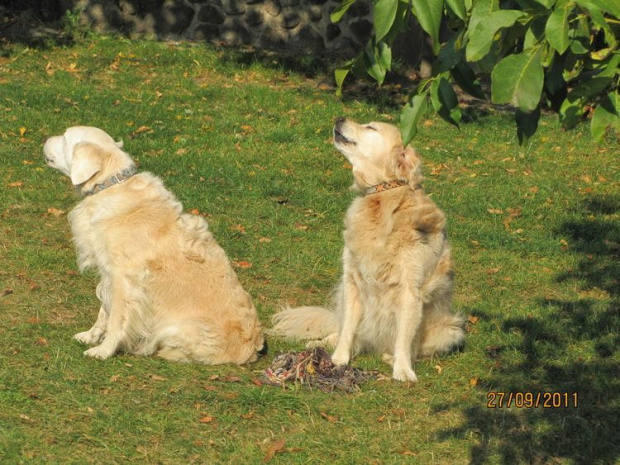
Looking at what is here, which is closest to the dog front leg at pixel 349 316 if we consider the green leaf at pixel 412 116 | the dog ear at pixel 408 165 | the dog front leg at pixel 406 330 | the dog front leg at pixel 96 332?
the dog front leg at pixel 406 330

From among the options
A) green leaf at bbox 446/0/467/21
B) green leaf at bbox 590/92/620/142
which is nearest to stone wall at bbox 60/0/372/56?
green leaf at bbox 446/0/467/21

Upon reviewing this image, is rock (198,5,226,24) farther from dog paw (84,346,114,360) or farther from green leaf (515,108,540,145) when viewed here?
green leaf (515,108,540,145)

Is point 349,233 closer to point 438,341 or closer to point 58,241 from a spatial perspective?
point 438,341

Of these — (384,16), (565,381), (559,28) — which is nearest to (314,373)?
(565,381)

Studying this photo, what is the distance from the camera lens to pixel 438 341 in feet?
21.7

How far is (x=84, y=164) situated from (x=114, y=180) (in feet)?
0.77

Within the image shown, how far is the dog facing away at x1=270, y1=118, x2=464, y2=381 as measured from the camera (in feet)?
20.5

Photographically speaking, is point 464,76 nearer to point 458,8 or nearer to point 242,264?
point 458,8

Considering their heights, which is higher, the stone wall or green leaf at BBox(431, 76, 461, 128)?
green leaf at BBox(431, 76, 461, 128)

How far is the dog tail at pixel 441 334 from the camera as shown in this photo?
6609 mm

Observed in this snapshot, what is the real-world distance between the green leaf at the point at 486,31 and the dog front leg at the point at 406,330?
13.2ft

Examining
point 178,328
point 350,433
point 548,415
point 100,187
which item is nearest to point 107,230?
point 100,187

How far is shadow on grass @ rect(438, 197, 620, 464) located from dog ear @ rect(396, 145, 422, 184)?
1514 mm

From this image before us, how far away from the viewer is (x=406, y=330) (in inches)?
247
